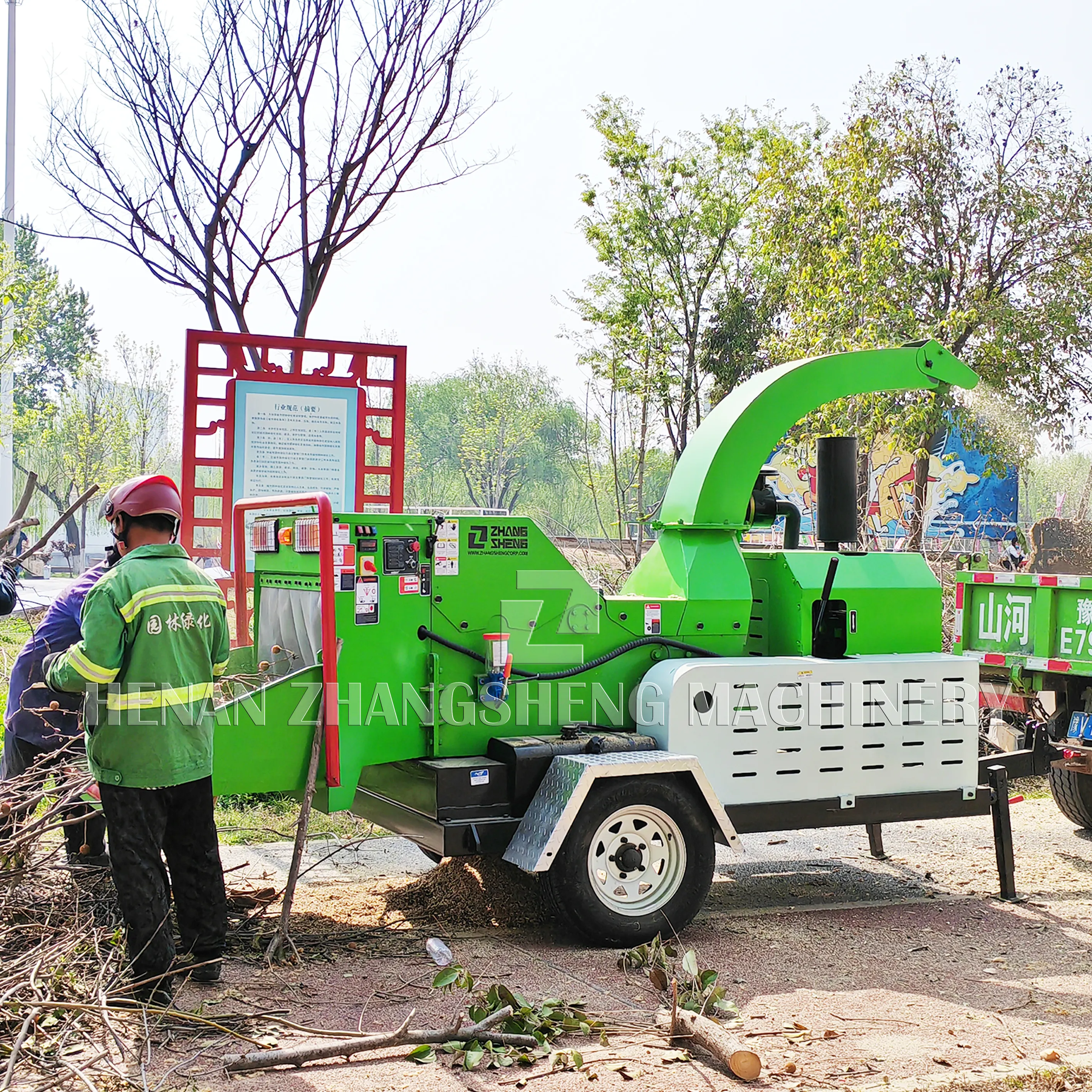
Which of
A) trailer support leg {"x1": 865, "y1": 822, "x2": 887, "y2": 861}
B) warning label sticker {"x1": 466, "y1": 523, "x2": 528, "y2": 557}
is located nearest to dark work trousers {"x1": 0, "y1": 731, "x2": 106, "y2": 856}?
warning label sticker {"x1": 466, "y1": 523, "x2": 528, "y2": 557}

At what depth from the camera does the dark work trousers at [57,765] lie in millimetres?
5695

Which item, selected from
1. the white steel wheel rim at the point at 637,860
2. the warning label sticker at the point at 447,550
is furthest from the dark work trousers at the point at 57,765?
the white steel wheel rim at the point at 637,860

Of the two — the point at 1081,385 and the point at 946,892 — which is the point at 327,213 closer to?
the point at 946,892

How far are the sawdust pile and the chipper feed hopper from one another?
507 millimetres

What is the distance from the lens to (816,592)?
663 centimetres

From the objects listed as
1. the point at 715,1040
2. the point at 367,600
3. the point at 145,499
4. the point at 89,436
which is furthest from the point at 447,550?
the point at 89,436

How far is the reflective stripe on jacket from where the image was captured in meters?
4.62

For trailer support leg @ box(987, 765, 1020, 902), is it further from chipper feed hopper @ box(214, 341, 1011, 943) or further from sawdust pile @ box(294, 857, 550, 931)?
sawdust pile @ box(294, 857, 550, 931)

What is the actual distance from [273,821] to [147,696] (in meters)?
3.55

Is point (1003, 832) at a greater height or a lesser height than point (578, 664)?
lesser

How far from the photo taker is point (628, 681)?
6.35 metres

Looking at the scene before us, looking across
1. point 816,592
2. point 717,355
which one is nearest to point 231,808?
point 816,592

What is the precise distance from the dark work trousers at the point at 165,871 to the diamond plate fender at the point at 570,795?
1360 millimetres

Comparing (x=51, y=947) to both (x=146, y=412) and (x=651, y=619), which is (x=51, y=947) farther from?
(x=146, y=412)
